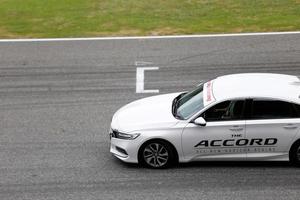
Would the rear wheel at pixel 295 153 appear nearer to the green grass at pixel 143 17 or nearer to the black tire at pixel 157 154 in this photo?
the black tire at pixel 157 154

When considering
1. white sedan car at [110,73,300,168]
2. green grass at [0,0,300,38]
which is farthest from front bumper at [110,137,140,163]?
green grass at [0,0,300,38]

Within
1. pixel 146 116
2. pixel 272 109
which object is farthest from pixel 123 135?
pixel 272 109

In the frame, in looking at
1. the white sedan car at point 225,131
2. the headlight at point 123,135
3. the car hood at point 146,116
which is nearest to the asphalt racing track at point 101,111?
the white sedan car at point 225,131

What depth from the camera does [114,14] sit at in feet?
74.7

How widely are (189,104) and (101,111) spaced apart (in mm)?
3406

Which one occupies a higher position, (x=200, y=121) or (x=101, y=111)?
(x=200, y=121)

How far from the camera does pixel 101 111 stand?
1510cm

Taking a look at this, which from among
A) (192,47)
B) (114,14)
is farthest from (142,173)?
(114,14)

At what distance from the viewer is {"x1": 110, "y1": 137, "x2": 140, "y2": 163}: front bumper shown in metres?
11.8

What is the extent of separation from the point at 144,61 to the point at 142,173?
7.23 m

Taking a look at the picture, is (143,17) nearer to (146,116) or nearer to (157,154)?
(146,116)

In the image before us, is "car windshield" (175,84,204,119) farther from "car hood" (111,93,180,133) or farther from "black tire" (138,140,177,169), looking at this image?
"black tire" (138,140,177,169)

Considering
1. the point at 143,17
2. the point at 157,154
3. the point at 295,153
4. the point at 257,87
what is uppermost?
the point at 143,17

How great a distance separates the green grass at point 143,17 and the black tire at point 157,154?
959cm
